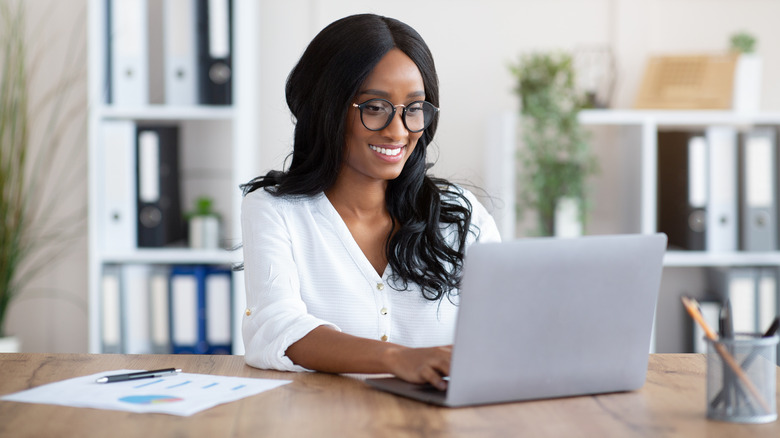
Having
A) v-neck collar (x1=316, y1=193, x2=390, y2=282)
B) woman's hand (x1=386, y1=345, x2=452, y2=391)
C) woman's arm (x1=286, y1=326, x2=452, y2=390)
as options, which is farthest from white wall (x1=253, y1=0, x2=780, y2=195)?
woman's hand (x1=386, y1=345, x2=452, y2=391)

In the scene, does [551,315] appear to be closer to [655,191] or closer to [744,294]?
[655,191]

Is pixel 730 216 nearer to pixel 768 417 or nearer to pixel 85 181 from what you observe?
pixel 768 417

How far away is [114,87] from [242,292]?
770mm

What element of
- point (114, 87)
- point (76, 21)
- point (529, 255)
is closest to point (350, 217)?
point (529, 255)

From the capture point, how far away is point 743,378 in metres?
0.98

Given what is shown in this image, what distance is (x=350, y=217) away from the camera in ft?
5.70

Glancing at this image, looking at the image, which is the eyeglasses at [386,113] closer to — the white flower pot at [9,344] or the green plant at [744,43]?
the green plant at [744,43]

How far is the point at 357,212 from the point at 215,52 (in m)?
1.17

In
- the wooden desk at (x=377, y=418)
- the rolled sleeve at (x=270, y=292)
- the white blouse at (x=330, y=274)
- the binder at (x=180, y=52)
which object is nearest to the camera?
the wooden desk at (x=377, y=418)

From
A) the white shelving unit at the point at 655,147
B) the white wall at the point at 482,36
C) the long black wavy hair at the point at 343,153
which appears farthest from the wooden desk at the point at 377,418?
the white wall at the point at 482,36

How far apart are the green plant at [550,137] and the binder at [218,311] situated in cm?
99

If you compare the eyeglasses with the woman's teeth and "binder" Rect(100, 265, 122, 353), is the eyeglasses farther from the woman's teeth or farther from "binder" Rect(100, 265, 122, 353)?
"binder" Rect(100, 265, 122, 353)

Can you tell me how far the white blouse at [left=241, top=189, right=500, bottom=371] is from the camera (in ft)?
5.10

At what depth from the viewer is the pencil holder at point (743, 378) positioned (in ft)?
3.19
